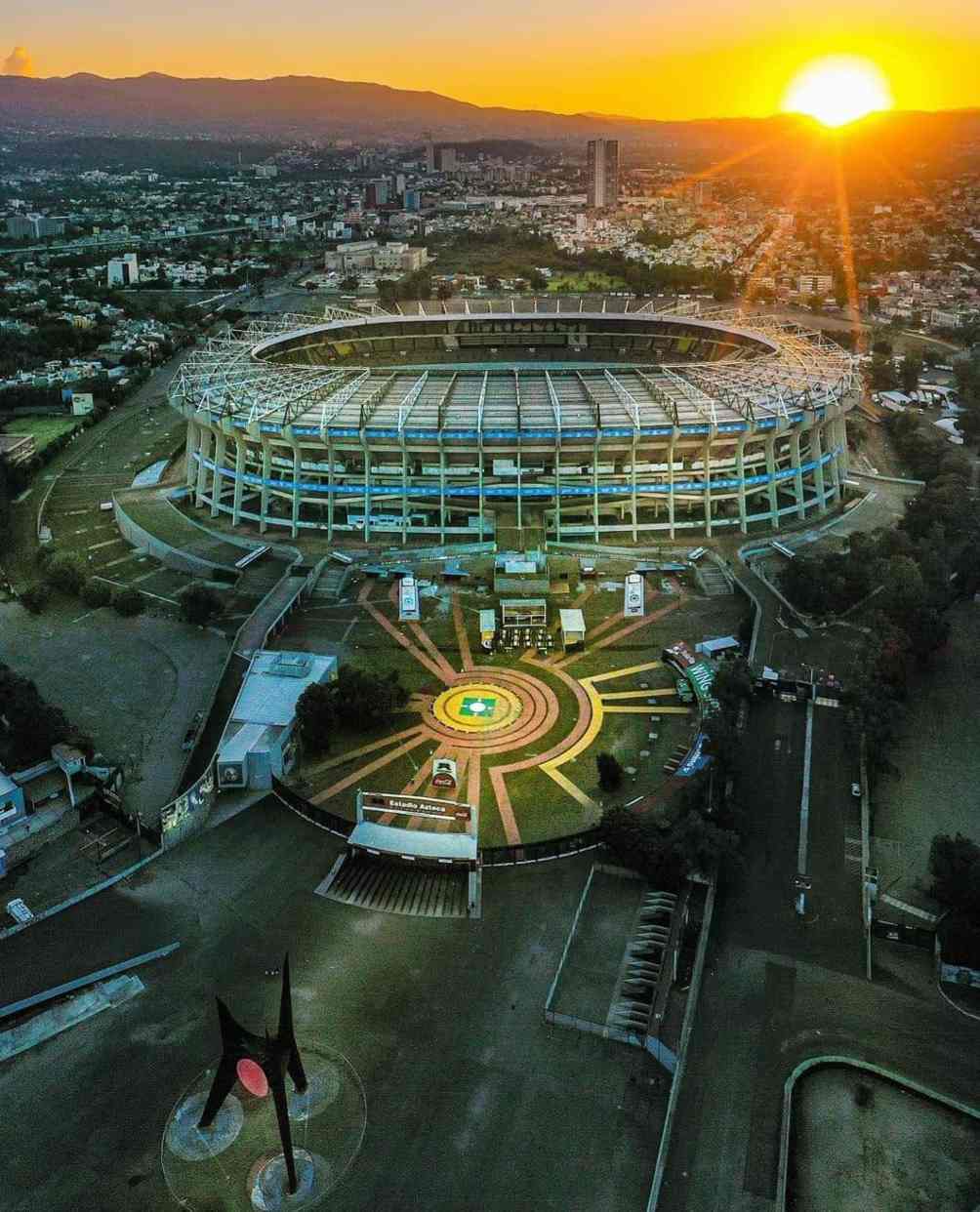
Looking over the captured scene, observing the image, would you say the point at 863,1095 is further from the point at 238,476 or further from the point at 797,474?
the point at 238,476

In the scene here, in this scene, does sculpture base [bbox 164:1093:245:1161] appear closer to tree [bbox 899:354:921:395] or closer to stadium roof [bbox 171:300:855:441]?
stadium roof [bbox 171:300:855:441]

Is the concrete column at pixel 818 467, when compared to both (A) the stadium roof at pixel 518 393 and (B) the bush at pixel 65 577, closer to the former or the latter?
(A) the stadium roof at pixel 518 393

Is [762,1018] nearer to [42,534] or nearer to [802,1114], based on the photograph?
[802,1114]

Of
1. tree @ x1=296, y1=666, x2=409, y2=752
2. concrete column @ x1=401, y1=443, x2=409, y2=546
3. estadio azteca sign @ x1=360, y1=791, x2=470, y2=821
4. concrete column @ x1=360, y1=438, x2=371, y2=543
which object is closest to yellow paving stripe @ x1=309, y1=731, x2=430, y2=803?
tree @ x1=296, y1=666, x2=409, y2=752

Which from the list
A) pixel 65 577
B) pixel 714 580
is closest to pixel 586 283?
pixel 714 580

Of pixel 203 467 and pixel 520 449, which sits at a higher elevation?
pixel 520 449

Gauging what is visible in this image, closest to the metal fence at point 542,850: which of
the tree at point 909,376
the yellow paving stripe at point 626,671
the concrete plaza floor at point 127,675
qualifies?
the yellow paving stripe at point 626,671
